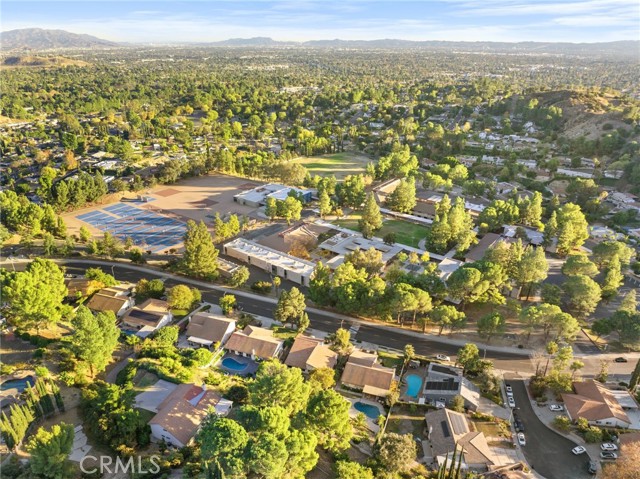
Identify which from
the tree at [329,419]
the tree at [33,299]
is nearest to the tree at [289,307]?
the tree at [329,419]

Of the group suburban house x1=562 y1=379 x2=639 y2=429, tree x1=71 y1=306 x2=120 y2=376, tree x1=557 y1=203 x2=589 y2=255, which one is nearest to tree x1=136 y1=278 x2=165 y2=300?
tree x1=71 y1=306 x2=120 y2=376

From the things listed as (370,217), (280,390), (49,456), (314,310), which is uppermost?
(370,217)

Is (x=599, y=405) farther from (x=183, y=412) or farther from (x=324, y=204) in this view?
(x=324, y=204)

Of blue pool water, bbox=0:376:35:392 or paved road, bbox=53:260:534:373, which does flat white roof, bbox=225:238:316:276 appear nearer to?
paved road, bbox=53:260:534:373

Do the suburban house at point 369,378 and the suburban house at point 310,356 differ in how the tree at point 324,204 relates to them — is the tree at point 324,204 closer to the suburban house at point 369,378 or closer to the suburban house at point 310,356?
the suburban house at point 310,356

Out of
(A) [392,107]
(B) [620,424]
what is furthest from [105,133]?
(B) [620,424]

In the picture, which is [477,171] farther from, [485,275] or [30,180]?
[30,180]

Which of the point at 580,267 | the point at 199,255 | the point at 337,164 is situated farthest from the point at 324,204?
the point at 337,164
